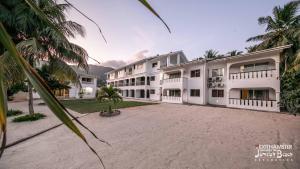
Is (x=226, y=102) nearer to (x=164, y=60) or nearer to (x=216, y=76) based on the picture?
(x=216, y=76)

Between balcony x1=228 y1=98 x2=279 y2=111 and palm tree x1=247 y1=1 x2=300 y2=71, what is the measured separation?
22.3ft

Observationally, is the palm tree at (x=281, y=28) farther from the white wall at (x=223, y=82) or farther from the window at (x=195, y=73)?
the window at (x=195, y=73)

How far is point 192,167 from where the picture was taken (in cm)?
419

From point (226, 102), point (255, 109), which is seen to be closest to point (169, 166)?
point (255, 109)

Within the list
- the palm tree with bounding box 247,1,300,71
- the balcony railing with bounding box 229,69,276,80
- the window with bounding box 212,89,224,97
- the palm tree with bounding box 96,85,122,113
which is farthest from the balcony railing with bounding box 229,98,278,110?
the palm tree with bounding box 96,85,122,113

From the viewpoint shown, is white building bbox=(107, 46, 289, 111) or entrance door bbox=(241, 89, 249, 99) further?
entrance door bbox=(241, 89, 249, 99)

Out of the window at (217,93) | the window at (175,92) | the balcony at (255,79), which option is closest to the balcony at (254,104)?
the balcony at (255,79)

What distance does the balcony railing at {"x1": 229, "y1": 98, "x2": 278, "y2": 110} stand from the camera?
12.5m

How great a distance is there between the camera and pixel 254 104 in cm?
1356

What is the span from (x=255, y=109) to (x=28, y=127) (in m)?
18.5

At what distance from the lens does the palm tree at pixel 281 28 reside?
16.3 m

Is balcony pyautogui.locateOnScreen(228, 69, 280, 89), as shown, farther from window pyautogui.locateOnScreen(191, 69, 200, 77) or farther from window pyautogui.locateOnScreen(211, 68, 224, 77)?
window pyautogui.locateOnScreen(191, 69, 200, 77)

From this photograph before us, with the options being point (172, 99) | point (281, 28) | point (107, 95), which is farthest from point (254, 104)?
point (107, 95)

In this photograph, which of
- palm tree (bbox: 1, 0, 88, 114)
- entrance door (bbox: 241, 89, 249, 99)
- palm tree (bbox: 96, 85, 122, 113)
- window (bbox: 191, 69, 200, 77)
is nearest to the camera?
palm tree (bbox: 1, 0, 88, 114)
